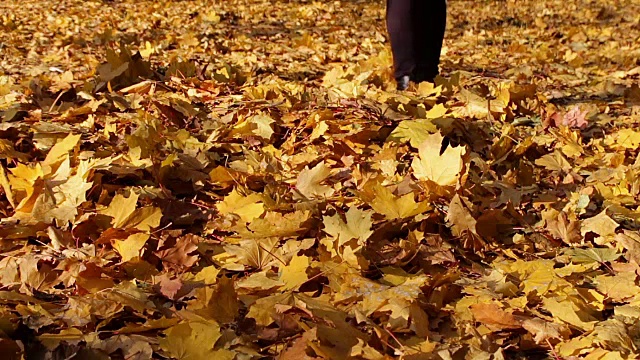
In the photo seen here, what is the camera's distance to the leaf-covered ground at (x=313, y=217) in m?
1.12

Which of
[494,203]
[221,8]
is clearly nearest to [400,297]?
[494,203]

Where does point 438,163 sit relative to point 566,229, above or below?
above

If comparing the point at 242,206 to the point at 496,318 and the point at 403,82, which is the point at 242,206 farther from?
the point at 403,82

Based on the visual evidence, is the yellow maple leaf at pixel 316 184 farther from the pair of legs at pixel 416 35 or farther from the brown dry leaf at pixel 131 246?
the pair of legs at pixel 416 35

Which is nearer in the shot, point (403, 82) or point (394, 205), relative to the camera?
point (394, 205)

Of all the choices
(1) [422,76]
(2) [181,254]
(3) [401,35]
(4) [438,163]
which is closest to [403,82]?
(1) [422,76]

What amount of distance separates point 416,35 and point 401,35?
0.19 ft

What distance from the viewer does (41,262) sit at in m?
1.30

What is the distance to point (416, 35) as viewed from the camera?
2496mm

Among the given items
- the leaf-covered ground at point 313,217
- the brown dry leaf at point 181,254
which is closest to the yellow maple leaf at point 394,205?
the leaf-covered ground at point 313,217

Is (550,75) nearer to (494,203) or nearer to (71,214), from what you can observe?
(494,203)

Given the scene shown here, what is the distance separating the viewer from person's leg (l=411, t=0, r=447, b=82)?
2.49m

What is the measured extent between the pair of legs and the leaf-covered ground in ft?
0.40

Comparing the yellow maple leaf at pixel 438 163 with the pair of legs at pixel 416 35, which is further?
the pair of legs at pixel 416 35
